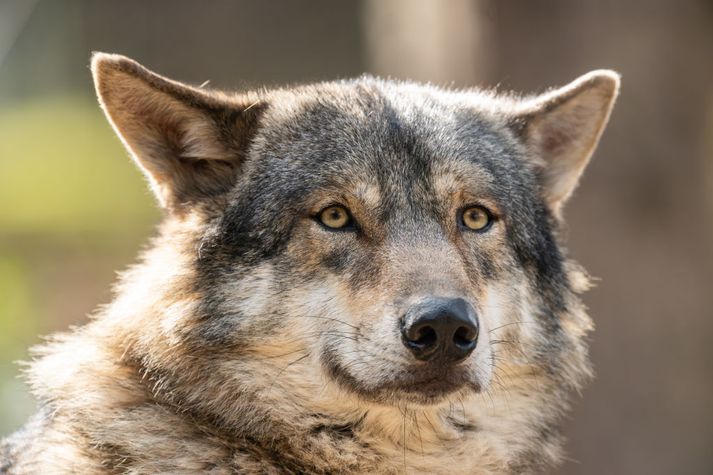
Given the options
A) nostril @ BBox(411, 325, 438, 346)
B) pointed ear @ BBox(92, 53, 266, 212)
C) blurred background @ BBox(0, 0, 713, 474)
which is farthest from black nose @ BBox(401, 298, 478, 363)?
blurred background @ BBox(0, 0, 713, 474)

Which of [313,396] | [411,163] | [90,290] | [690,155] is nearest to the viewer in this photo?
[313,396]

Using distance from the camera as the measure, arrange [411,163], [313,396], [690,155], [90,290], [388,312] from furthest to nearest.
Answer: [90,290]
[690,155]
[411,163]
[313,396]
[388,312]

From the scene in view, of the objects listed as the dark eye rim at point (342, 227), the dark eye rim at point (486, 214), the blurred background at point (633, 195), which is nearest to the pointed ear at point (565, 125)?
the dark eye rim at point (486, 214)

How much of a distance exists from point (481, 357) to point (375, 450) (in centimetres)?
64

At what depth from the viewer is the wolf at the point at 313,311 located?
13.0 ft

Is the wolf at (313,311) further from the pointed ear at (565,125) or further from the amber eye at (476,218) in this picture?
the pointed ear at (565,125)

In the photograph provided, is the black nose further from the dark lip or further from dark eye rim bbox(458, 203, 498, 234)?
dark eye rim bbox(458, 203, 498, 234)

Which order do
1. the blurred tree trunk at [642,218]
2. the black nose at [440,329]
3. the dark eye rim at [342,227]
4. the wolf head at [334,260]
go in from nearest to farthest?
1. the black nose at [440,329]
2. the wolf head at [334,260]
3. the dark eye rim at [342,227]
4. the blurred tree trunk at [642,218]

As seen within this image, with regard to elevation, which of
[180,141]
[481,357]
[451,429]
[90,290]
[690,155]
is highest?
[690,155]

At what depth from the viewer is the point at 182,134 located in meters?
4.54

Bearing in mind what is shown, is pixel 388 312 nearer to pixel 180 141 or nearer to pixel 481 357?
pixel 481 357

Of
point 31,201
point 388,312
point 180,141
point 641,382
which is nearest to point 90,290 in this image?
point 31,201

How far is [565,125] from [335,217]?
1.63 metres

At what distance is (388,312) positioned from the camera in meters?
3.83
